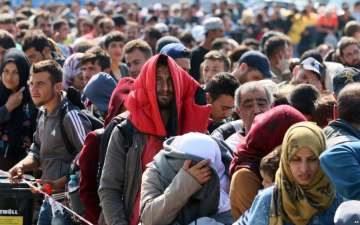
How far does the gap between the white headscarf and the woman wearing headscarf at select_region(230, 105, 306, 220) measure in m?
0.11

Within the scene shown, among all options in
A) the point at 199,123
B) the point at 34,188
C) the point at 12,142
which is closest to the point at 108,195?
the point at 199,123

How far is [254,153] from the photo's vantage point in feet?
19.9

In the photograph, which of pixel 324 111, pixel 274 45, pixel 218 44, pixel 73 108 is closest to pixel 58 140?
pixel 73 108

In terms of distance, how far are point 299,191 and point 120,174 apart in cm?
164

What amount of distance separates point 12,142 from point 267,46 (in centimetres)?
423

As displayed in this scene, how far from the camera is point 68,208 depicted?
25.1 feet

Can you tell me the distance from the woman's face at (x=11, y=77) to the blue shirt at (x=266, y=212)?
4686mm

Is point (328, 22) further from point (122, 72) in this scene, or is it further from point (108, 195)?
point (108, 195)

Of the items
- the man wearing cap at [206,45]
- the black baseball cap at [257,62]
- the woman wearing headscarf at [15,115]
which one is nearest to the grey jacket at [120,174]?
the woman wearing headscarf at [15,115]

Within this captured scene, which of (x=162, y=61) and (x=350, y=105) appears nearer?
(x=350, y=105)

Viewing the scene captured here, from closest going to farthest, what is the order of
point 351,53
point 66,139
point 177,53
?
point 66,139 < point 177,53 < point 351,53

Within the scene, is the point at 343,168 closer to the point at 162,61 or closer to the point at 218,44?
the point at 162,61

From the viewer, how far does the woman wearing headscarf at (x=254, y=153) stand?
234 inches

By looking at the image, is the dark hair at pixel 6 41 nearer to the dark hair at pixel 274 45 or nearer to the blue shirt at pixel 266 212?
the dark hair at pixel 274 45
